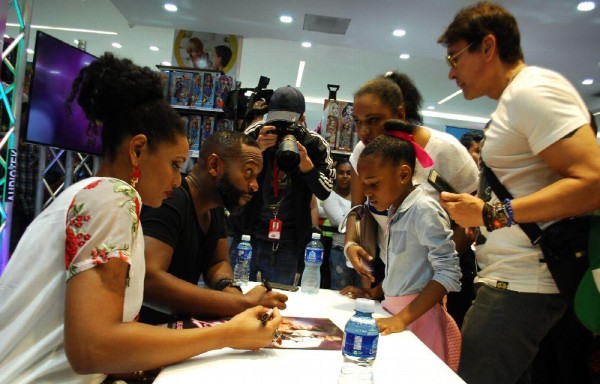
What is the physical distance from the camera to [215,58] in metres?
6.06

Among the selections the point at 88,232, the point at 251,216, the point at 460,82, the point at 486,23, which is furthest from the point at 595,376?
the point at 251,216

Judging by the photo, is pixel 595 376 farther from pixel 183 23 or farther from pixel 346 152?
pixel 183 23

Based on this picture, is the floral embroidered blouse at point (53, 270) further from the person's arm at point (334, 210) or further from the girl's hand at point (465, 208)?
the person's arm at point (334, 210)

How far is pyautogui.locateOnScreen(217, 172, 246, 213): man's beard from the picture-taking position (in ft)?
6.07

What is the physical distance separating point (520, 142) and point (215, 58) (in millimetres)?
5404

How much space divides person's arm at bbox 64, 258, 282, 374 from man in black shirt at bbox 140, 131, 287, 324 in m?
0.40

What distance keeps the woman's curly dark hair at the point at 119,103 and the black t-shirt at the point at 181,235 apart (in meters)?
0.38

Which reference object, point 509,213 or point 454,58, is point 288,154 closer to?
point 454,58

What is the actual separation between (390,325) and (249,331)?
54 cm

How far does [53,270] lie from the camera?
2.96 ft

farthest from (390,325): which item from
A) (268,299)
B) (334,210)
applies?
(334,210)

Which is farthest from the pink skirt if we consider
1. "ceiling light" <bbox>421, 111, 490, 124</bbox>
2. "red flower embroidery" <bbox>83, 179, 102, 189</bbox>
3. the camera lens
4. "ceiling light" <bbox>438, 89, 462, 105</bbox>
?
"ceiling light" <bbox>421, 111, 490, 124</bbox>

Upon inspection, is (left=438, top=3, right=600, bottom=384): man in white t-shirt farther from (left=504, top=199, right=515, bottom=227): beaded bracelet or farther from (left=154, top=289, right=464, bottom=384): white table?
(left=154, top=289, right=464, bottom=384): white table

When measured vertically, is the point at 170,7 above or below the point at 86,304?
above
